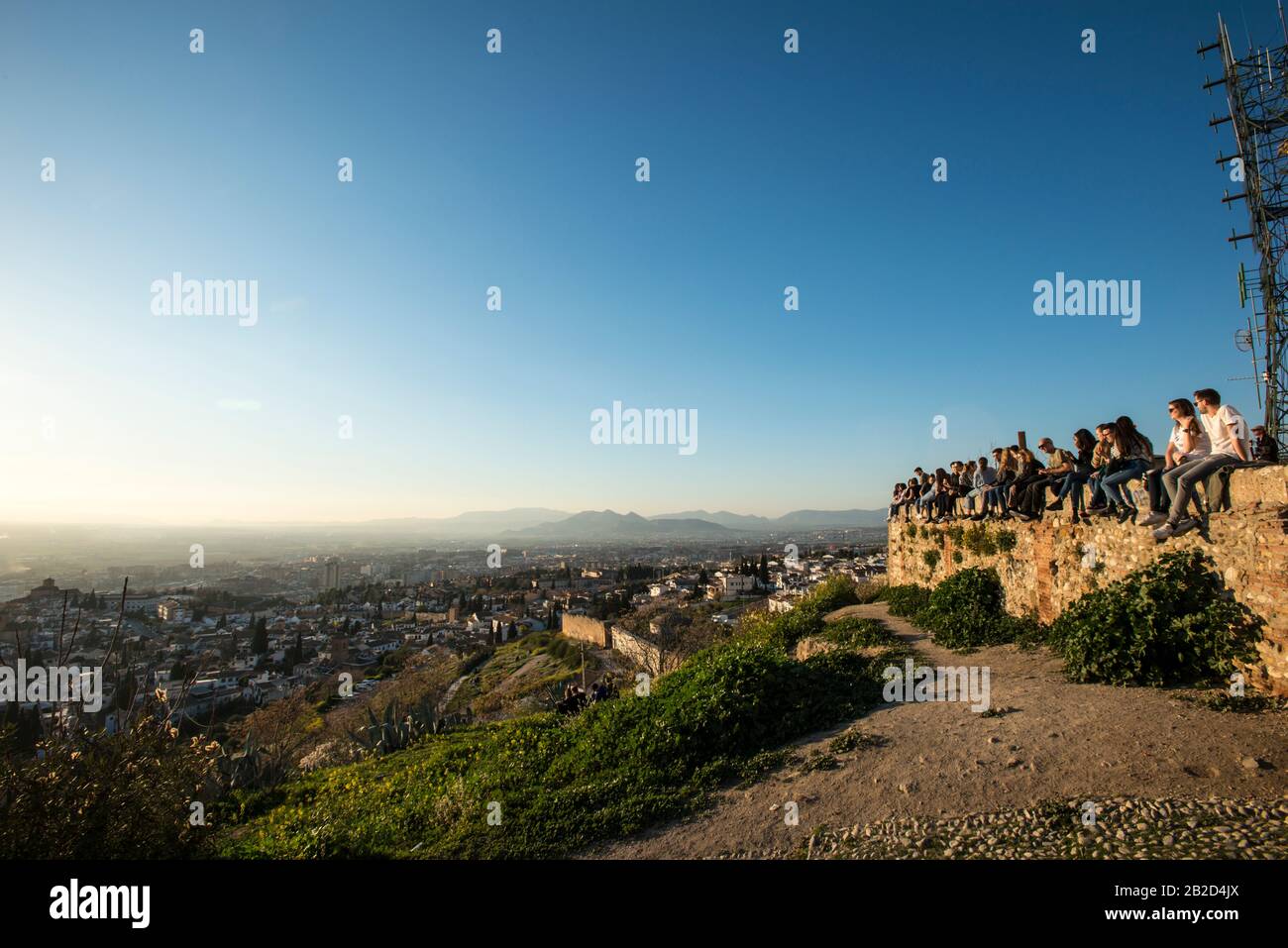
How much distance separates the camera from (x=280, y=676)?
24547 millimetres

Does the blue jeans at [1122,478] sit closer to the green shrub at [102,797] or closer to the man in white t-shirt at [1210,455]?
the man in white t-shirt at [1210,455]

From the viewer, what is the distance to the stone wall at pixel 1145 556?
5688 mm

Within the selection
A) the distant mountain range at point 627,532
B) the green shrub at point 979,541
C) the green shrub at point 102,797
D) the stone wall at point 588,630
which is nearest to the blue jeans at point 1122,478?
the green shrub at point 979,541

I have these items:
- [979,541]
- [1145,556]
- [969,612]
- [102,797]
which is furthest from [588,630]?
[102,797]

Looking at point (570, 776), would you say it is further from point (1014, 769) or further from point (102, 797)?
point (1014, 769)

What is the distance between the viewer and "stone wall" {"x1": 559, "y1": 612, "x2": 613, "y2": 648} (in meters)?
31.5

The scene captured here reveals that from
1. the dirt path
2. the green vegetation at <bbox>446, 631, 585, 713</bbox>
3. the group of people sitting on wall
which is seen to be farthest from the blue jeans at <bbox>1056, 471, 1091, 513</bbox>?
the green vegetation at <bbox>446, 631, 585, 713</bbox>

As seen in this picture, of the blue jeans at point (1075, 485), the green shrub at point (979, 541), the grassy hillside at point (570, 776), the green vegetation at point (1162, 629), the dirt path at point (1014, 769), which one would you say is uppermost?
the blue jeans at point (1075, 485)

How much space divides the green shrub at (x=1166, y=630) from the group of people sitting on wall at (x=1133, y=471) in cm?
62

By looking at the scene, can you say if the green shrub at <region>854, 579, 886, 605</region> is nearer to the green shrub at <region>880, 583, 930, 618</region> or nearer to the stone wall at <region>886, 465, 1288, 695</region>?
the green shrub at <region>880, 583, 930, 618</region>

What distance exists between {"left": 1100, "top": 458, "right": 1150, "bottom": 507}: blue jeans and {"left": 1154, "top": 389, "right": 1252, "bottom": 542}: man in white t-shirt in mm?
1105

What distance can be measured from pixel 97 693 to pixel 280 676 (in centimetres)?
2296
